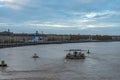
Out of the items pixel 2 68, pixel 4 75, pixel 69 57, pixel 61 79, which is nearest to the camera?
pixel 61 79

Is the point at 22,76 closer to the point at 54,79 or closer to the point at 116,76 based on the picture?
the point at 54,79

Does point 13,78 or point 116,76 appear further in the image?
point 116,76

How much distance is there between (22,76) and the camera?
95.1ft

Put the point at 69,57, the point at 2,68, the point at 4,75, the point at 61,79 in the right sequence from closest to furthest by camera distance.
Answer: the point at 61,79
the point at 4,75
the point at 2,68
the point at 69,57

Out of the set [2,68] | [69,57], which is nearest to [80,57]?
[69,57]

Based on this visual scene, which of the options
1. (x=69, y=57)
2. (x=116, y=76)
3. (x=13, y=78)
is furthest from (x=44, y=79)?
(x=69, y=57)

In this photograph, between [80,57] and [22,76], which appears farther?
[80,57]

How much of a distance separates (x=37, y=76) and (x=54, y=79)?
2.26 m

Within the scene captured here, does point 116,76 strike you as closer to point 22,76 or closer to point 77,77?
point 77,77

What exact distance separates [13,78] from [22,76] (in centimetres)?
149

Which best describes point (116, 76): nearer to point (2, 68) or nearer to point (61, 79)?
point (61, 79)

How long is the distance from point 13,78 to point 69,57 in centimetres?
2553

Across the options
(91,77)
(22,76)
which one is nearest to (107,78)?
(91,77)

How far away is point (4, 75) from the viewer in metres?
29.6
